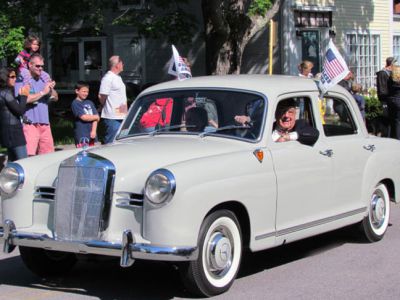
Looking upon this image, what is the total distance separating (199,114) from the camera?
658 centimetres

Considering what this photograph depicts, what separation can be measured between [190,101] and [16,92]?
418 centimetres

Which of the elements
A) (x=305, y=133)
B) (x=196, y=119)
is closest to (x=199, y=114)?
(x=196, y=119)

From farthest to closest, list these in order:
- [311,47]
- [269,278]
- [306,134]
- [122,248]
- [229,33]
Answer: [311,47]
[229,33]
[306,134]
[269,278]
[122,248]

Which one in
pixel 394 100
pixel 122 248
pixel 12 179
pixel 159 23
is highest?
pixel 159 23

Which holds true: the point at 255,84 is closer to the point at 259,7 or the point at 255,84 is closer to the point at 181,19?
the point at 259,7

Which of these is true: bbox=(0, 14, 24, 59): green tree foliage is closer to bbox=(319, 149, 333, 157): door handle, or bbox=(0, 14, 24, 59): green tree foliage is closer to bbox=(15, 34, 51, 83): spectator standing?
bbox=(15, 34, 51, 83): spectator standing

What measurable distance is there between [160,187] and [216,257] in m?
0.79

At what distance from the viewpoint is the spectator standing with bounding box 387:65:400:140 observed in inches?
560

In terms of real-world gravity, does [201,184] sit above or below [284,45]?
below

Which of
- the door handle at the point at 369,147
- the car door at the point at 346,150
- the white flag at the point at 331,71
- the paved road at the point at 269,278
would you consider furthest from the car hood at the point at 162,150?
the door handle at the point at 369,147

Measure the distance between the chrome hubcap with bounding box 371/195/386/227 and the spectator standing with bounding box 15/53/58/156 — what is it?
4.69 m

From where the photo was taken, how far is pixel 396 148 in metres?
7.91

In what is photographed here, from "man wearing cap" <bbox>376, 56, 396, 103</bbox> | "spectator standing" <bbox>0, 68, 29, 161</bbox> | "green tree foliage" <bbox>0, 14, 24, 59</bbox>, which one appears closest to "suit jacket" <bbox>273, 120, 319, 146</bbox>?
"spectator standing" <bbox>0, 68, 29, 161</bbox>

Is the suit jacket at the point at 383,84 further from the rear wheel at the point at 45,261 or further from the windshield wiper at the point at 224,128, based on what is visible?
the rear wheel at the point at 45,261
